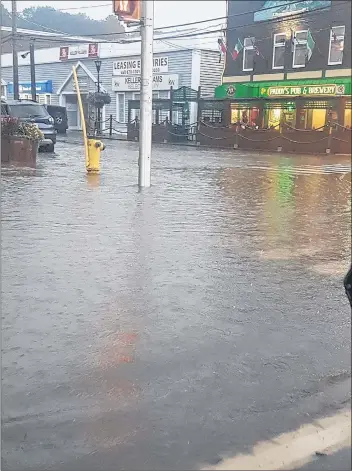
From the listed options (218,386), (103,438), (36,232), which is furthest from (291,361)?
(36,232)

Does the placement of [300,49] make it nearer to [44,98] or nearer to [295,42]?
[295,42]

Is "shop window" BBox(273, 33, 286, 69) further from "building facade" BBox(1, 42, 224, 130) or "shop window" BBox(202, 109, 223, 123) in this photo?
"shop window" BBox(202, 109, 223, 123)

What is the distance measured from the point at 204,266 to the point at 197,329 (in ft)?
4.90

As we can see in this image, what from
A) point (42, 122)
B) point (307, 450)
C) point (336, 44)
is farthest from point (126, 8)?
point (42, 122)

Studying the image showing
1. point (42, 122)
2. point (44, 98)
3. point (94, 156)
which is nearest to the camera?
point (44, 98)

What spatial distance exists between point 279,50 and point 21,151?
11306 millimetres

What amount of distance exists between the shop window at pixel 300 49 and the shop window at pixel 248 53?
0.12 meters

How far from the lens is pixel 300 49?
1.27m

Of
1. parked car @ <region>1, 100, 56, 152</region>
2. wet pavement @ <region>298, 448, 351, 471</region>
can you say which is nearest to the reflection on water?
wet pavement @ <region>298, 448, 351, 471</region>

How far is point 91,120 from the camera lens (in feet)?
21.3

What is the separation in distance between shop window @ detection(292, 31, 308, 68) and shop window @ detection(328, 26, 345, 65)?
0.61ft

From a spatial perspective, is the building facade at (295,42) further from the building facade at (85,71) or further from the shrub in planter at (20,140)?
the shrub in planter at (20,140)

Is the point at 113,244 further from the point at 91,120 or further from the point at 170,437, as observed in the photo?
the point at 170,437

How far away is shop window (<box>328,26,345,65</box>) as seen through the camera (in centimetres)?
93
